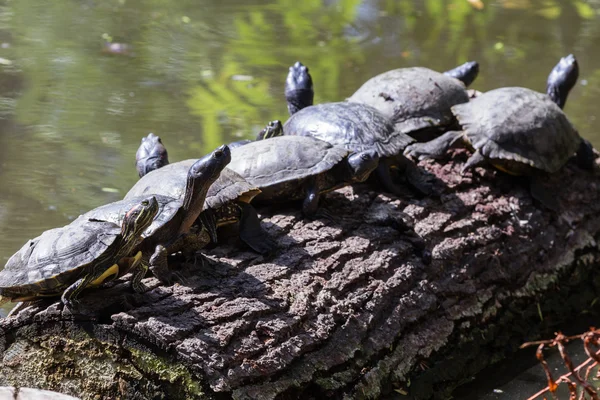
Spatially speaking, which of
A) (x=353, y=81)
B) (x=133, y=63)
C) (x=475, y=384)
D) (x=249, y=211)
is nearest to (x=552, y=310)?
(x=475, y=384)

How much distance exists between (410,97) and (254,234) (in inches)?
69.5

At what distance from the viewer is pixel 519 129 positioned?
434cm

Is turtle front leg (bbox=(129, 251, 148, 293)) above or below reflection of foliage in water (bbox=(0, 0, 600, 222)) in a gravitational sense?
above

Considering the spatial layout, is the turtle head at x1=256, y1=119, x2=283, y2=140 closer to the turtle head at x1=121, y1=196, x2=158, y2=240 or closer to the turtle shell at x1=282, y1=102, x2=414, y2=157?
the turtle shell at x1=282, y1=102, x2=414, y2=157

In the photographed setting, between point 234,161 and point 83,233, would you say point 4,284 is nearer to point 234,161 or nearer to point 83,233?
point 83,233

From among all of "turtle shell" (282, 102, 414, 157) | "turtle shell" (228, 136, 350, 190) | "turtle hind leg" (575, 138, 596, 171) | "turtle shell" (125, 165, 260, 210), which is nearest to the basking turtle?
"turtle shell" (282, 102, 414, 157)

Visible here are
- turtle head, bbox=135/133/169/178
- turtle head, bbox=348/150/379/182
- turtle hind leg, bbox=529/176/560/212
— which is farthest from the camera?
turtle hind leg, bbox=529/176/560/212

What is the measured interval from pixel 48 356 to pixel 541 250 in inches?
102

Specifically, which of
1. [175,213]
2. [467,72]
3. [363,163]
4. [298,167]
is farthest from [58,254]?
[467,72]

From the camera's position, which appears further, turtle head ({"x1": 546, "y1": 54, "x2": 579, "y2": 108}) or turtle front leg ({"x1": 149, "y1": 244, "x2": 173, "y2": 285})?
turtle head ({"x1": 546, "y1": 54, "x2": 579, "y2": 108})

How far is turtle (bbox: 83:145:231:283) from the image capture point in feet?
9.72

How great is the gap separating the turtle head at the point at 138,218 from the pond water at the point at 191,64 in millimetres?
1852

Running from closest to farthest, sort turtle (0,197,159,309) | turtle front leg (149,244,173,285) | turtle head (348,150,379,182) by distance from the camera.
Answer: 1. turtle (0,197,159,309)
2. turtle front leg (149,244,173,285)
3. turtle head (348,150,379,182)

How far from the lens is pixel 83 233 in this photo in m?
2.81
